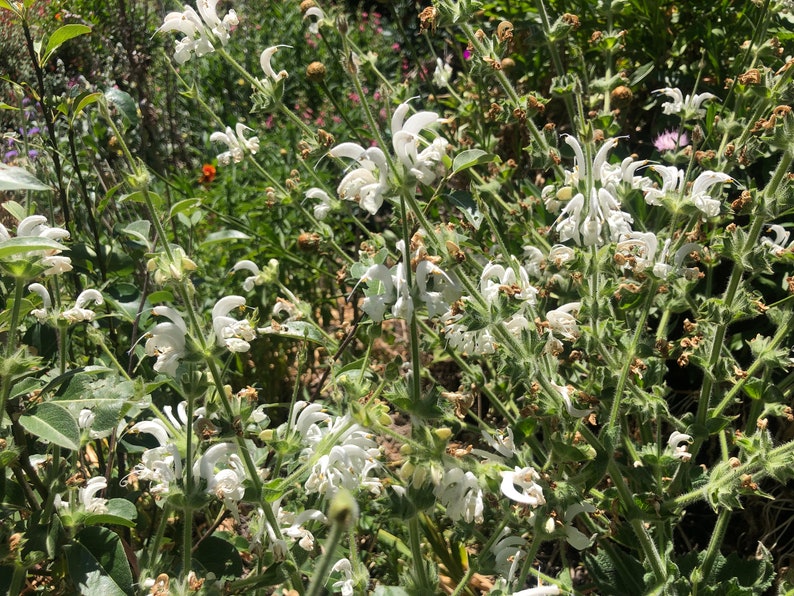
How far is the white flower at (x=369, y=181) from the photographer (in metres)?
1.08

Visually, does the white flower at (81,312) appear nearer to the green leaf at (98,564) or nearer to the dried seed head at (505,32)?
the green leaf at (98,564)

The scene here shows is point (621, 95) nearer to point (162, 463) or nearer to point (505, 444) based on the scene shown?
point (505, 444)

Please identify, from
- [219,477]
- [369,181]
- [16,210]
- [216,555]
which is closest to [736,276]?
[369,181]

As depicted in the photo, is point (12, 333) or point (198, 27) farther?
point (198, 27)

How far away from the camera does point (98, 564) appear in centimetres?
123

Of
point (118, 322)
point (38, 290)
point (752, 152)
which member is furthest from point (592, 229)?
point (118, 322)

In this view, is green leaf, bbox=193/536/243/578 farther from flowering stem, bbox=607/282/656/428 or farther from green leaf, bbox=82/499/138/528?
flowering stem, bbox=607/282/656/428

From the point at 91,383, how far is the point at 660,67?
233 cm

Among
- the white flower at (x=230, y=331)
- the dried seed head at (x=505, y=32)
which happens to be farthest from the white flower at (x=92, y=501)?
the dried seed head at (x=505, y=32)

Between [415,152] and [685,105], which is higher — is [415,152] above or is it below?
above

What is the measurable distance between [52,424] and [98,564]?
257mm

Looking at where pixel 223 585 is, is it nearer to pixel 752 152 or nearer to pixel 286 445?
pixel 286 445

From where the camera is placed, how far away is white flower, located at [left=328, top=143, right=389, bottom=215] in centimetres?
108

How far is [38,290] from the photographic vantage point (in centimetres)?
139
